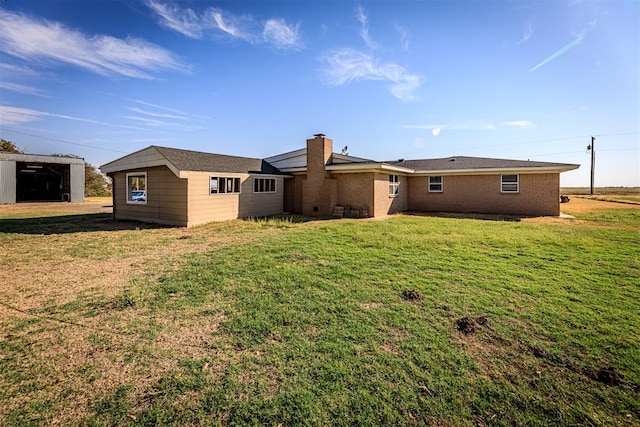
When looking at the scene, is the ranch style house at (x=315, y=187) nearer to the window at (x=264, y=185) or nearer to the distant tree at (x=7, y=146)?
the window at (x=264, y=185)

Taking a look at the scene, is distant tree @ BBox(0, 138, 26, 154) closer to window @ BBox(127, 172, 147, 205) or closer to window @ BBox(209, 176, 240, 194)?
window @ BBox(127, 172, 147, 205)

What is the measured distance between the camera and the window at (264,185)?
16.7 metres

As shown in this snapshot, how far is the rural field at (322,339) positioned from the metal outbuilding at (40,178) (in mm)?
24459

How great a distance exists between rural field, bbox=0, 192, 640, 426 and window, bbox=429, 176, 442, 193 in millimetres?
12395

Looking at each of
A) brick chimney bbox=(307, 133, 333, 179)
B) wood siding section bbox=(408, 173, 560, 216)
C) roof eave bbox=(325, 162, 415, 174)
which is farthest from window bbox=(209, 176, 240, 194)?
wood siding section bbox=(408, 173, 560, 216)

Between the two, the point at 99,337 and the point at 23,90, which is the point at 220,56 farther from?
the point at 23,90

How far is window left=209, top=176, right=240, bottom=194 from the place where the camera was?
1410 cm

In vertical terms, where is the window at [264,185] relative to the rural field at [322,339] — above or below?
above

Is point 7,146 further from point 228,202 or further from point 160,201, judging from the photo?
point 228,202

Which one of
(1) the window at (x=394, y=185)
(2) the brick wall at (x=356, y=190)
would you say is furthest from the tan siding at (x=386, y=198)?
(2) the brick wall at (x=356, y=190)

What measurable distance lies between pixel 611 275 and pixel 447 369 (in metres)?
5.35

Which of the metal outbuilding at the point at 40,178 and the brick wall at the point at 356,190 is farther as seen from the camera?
the metal outbuilding at the point at 40,178

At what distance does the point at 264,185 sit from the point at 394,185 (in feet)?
26.3

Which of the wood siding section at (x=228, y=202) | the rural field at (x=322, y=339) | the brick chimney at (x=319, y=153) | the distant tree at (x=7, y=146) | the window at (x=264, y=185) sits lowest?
the rural field at (x=322, y=339)
